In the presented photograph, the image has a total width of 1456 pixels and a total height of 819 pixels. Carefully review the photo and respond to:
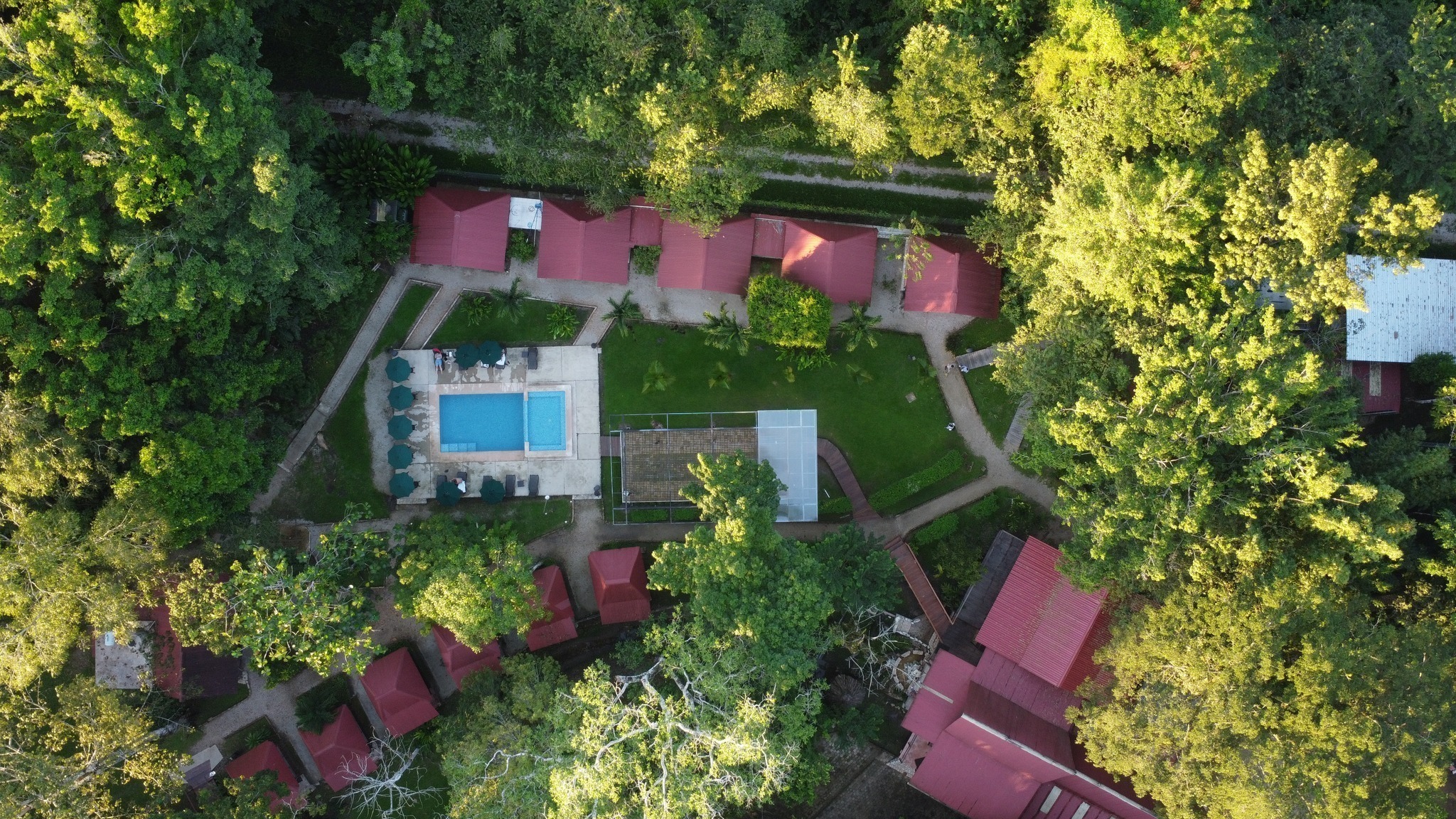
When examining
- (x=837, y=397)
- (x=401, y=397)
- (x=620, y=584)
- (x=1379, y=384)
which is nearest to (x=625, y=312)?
(x=837, y=397)

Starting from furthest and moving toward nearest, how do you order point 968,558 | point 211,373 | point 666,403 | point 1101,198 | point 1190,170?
point 666,403
point 968,558
point 211,373
point 1101,198
point 1190,170

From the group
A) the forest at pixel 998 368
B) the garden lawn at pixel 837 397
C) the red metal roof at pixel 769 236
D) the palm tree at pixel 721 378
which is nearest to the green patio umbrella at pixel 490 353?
the garden lawn at pixel 837 397

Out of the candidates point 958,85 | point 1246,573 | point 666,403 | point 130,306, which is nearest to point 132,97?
point 130,306

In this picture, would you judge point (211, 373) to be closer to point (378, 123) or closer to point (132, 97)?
point (132, 97)

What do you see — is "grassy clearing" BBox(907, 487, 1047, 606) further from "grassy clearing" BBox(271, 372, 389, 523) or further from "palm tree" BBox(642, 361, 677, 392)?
"grassy clearing" BBox(271, 372, 389, 523)

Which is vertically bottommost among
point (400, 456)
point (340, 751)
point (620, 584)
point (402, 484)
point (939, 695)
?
point (340, 751)

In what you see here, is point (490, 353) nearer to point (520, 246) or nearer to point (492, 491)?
point (520, 246)
